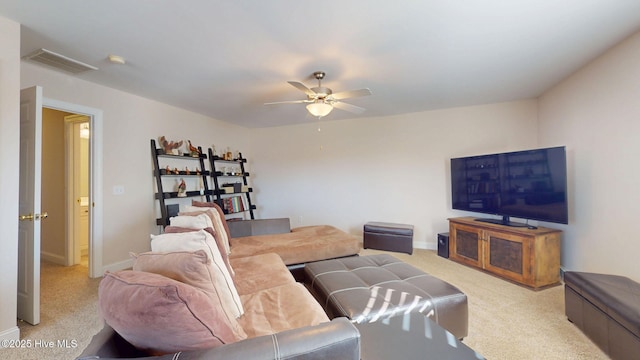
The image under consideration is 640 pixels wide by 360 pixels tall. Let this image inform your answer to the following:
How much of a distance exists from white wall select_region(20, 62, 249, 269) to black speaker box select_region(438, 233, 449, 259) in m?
4.04

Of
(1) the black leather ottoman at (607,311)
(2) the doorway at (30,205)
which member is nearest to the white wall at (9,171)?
(2) the doorway at (30,205)

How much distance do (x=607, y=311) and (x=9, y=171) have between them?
411cm

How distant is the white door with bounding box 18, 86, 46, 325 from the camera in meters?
2.03

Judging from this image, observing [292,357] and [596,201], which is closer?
[292,357]

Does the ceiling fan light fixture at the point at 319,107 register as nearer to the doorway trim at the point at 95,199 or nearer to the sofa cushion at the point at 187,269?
the sofa cushion at the point at 187,269

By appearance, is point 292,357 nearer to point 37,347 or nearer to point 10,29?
point 37,347

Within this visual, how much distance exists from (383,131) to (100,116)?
13.1ft

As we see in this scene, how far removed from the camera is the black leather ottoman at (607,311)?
1527 millimetres

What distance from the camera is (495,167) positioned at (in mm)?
3328

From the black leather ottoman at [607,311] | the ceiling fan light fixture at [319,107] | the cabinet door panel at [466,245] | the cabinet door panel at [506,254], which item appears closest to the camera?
the black leather ottoman at [607,311]

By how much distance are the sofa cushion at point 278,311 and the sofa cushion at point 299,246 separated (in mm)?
962

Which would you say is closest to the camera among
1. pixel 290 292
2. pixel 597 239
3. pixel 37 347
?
pixel 290 292

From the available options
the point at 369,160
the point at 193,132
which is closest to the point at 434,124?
the point at 369,160

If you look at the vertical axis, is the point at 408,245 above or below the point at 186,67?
below
